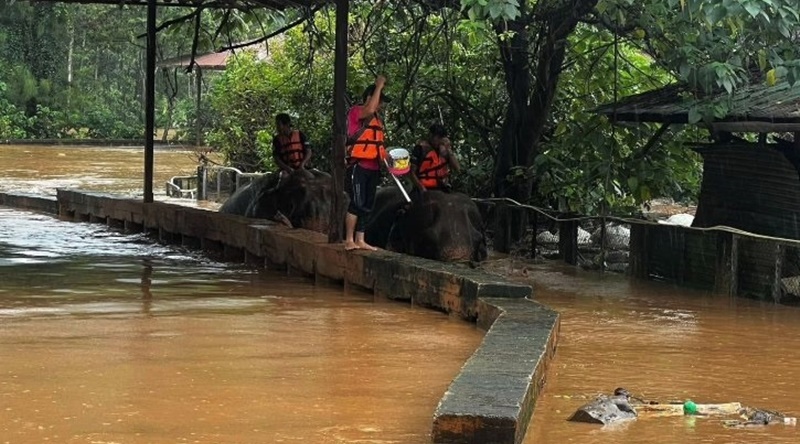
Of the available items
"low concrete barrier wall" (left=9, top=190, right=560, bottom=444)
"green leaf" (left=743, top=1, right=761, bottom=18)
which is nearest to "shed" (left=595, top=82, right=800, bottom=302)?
"green leaf" (left=743, top=1, right=761, bottom=18)

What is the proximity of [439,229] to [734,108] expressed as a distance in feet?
9.71

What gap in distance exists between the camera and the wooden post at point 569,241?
14555 mm

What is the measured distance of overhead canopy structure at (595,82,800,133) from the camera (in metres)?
11.6

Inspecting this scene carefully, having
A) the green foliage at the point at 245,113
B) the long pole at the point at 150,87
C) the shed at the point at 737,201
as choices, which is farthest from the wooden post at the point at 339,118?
the green foliage at the point at 245,113

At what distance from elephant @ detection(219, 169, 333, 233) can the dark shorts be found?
2.16 meters

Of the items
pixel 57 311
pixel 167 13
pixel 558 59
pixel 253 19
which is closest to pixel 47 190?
pixel 167 13

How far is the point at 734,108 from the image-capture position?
1226cm

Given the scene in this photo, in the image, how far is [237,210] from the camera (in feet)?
53.5

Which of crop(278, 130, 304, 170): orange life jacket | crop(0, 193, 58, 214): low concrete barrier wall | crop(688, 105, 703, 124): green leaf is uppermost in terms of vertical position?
crop(688, 105, 703, 124): green leaf

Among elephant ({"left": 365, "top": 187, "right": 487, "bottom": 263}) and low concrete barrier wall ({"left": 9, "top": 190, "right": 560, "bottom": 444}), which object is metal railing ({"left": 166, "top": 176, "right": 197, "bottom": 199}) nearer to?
low concrete barrier wall ({"left": 9, "top": 190, "right": 560, "bottom": 444})

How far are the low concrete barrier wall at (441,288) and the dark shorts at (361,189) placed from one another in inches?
15.0

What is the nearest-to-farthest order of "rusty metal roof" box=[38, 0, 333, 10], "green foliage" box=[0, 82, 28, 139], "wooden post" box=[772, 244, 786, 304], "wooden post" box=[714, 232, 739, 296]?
1. "wooden post" box=[772, 244, 786, 304]
2. "wooden post" box=[714, 232, 739, 296]
3. "rusty metal roof" box=[38, 0, 333, 10]
4. "green foliage" box=[0, 82, 28, 139]

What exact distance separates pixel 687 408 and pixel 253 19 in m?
11.3

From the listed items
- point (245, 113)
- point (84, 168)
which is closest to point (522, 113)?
point (245, 113)
